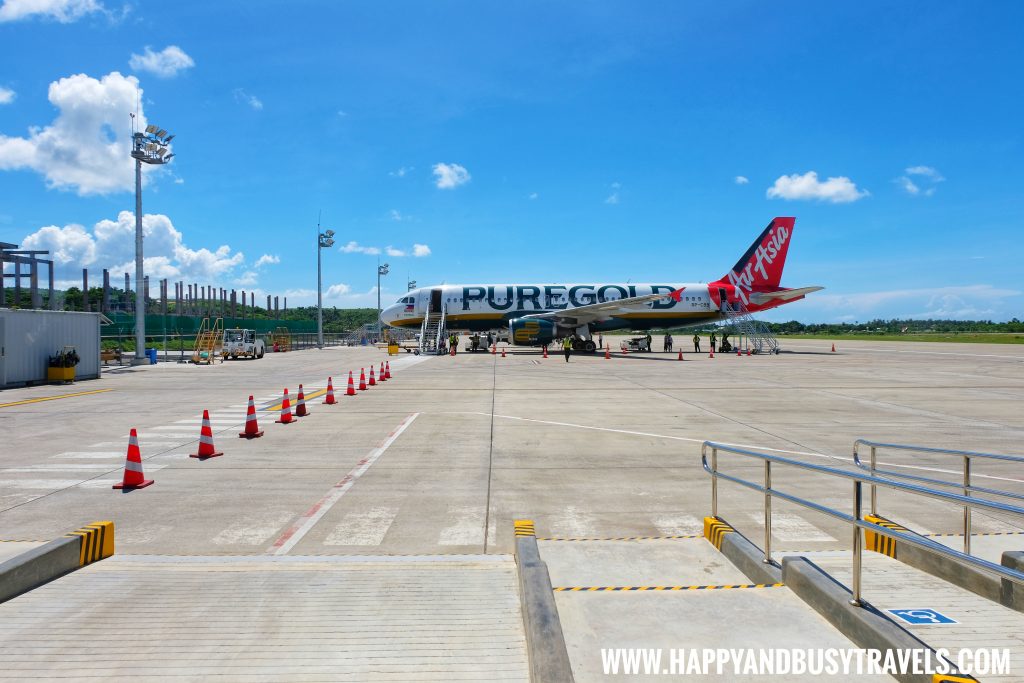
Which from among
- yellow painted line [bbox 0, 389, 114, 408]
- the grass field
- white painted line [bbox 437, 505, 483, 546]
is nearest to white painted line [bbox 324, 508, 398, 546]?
white painted line [bbox 437, 505, 483, 546]

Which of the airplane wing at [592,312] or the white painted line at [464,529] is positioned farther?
the airplane wing at [592,312]

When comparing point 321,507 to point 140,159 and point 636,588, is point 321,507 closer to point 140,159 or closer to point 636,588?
point 636,588

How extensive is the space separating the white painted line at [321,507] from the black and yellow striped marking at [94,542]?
1.39 m

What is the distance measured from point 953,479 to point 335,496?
861 centimetres

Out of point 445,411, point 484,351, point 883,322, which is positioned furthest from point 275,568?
point 883,322

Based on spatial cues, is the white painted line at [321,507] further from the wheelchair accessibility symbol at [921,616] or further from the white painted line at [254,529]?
the wheelchair accessibility symbol at [921,616]

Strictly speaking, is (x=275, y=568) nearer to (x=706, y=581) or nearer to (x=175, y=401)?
(x=706, y=581)

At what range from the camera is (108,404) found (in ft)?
55.5

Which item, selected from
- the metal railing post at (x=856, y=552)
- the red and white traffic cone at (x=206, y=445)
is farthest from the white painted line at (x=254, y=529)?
the metal railing post at (x=856, y=552)

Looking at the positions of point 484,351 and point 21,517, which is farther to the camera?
point 484,351

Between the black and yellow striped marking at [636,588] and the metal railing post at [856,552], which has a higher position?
the metal railing post at [856,552]

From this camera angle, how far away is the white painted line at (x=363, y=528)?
6.17m

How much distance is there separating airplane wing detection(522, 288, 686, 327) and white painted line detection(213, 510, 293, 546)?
32.5 metres

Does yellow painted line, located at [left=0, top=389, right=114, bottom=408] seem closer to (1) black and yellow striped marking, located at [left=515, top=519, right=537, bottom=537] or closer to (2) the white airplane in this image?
(1) black and yellow striped marking, located at [left=515, top=519, right=537, bottom=537]
